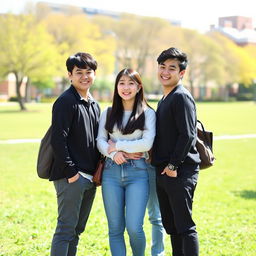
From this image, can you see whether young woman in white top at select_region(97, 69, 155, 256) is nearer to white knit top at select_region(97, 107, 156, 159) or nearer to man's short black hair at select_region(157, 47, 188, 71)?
white knit top at select_region(97, 107, 156, 159)

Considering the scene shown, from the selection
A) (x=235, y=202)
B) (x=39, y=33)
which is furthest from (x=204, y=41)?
(x=235, y=202)

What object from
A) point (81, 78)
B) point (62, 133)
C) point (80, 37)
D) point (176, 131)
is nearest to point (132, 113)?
point (176, 131)

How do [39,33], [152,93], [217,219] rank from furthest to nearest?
[152,93], [39,33], [217,219]

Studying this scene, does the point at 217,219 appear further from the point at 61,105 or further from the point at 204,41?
the point at 204,41

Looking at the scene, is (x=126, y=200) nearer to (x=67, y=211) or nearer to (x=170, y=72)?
A: (x=67, y=211)

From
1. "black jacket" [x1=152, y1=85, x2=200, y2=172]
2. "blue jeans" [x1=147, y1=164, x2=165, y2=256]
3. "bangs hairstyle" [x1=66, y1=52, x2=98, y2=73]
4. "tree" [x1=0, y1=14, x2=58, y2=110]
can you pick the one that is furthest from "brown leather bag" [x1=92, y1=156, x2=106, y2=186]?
"tree" [x1=0, y1=14, x2=58, y2=110]

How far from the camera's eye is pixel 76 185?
3859 mm

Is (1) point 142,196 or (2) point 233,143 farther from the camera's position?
(2) point 233,143

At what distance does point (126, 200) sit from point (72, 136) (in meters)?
0.74

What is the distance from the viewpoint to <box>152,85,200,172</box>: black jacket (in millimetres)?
3746

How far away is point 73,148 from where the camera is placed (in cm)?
390

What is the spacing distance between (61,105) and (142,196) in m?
1.06

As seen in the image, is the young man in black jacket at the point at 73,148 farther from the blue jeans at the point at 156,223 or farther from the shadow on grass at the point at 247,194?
the shadow on grass at the point at 247,194

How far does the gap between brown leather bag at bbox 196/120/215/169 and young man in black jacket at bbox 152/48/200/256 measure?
0.37ft
